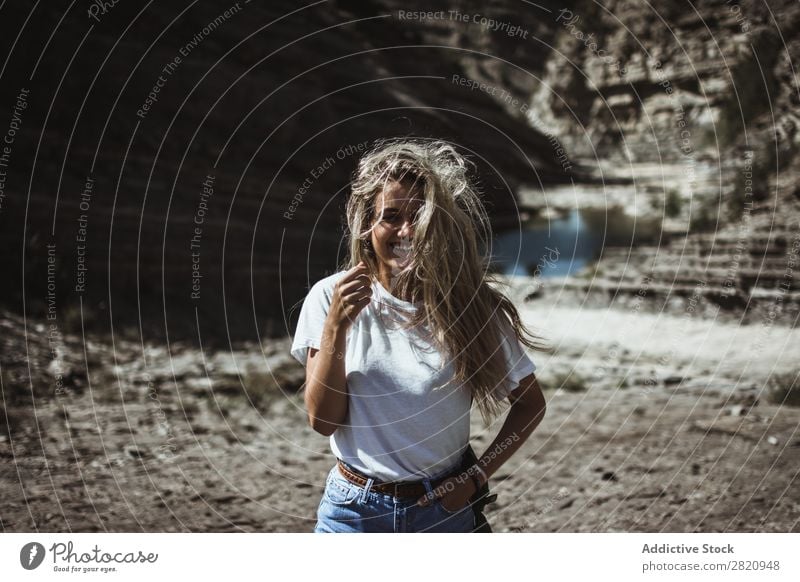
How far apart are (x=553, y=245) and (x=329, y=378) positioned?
1844 cm

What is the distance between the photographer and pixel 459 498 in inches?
86.8

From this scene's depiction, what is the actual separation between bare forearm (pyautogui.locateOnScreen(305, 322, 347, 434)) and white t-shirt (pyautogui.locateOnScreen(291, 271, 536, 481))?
0.04 m

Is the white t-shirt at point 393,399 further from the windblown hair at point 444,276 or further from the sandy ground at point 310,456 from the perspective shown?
the sandy ground at point 310,456

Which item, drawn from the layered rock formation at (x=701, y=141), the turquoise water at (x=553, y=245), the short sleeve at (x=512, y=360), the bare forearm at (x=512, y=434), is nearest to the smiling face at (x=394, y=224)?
the short sleeve at (x=512, y=360)

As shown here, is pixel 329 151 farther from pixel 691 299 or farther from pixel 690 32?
pixel 690 32

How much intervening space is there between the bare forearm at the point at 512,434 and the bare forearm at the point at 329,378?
521 millimetres

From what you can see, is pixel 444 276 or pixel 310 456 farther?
pixel 310 456

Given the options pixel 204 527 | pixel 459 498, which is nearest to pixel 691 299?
pixel 204 527

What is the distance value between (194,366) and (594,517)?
19.0 feet

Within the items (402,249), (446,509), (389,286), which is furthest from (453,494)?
(402,249)

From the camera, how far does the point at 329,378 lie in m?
2.09

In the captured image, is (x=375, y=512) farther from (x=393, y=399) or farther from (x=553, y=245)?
(x=553, y=245)

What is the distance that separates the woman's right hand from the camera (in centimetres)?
207

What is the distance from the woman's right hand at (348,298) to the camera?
2070 mm
